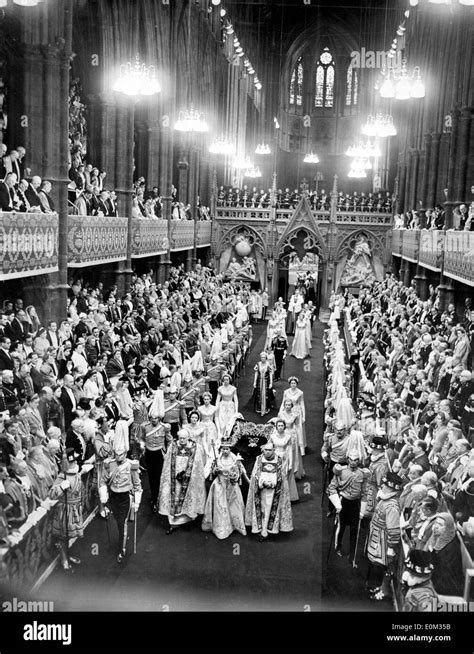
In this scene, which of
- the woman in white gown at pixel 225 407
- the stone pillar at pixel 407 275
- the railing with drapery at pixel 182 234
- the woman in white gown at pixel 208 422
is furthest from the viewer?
the stone pillar at pixel 407 275

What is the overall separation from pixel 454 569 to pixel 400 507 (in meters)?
1.72

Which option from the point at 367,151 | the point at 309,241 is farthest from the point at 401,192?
the point at 309,241

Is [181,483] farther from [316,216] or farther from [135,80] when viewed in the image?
[316,216]

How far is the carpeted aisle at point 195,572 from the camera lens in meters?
9.52

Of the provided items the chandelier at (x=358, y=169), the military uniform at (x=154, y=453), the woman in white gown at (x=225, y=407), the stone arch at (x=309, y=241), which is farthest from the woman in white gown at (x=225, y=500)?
the chandelier at (x=358, y=169)

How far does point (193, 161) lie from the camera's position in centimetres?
3719

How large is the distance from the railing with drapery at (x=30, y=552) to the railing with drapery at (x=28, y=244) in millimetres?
6742

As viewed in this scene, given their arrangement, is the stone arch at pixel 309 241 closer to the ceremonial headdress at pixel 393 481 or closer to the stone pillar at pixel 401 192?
the stone pillar at pixel 401 192

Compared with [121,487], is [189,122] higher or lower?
higher

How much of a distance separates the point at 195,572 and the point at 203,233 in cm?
2911

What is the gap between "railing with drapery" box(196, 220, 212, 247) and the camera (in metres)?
36.8

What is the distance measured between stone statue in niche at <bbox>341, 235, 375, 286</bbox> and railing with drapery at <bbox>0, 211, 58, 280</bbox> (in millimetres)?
23473

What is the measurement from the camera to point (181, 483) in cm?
1205
